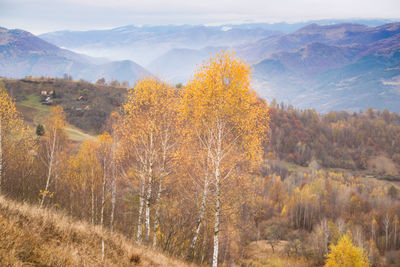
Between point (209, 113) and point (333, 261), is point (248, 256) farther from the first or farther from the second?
point (209, 113)

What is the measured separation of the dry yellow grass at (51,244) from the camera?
5.75 metres

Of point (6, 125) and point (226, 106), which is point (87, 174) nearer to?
point (6, 125)

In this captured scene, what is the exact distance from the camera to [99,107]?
429 feet

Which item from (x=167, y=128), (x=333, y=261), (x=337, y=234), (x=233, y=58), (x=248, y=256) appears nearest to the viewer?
(x=233, y=58)

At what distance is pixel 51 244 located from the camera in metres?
7.08

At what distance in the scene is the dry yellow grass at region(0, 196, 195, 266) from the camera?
5750 mm

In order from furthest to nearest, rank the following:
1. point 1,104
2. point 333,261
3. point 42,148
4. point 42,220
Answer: point 333,261 < point 42,148 < point 1,104 < point 42,220

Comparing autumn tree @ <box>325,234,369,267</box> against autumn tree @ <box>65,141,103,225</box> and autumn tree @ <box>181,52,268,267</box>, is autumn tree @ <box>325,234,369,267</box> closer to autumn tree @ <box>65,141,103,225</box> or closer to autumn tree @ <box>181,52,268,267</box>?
autumn tree @ <box>181,52,268,267</box>

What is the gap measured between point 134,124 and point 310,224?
308 feet

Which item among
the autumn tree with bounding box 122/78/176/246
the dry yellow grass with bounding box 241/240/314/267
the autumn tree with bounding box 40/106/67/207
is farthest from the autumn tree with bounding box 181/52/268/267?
the dry yellow grass with bounding box 241/240/314/267

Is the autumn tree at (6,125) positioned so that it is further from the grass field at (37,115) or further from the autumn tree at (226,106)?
the grass field at (37,115)

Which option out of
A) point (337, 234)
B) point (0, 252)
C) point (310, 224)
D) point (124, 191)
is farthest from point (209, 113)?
point (310, 224)

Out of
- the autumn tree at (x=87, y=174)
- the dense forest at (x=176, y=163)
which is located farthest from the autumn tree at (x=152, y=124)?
the autumn tree at (x=87, y=174)

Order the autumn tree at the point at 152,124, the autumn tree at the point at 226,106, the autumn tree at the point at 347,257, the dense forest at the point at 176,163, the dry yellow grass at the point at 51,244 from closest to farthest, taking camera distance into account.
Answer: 1. the dry yellow grass at the point at 51,244
2. the autumn tree at the point at 226,106
3. the dense forest at the point at 176,163
4. the autumn tree at the point at 152,124
5. the autumn tree at the point at 347,257
